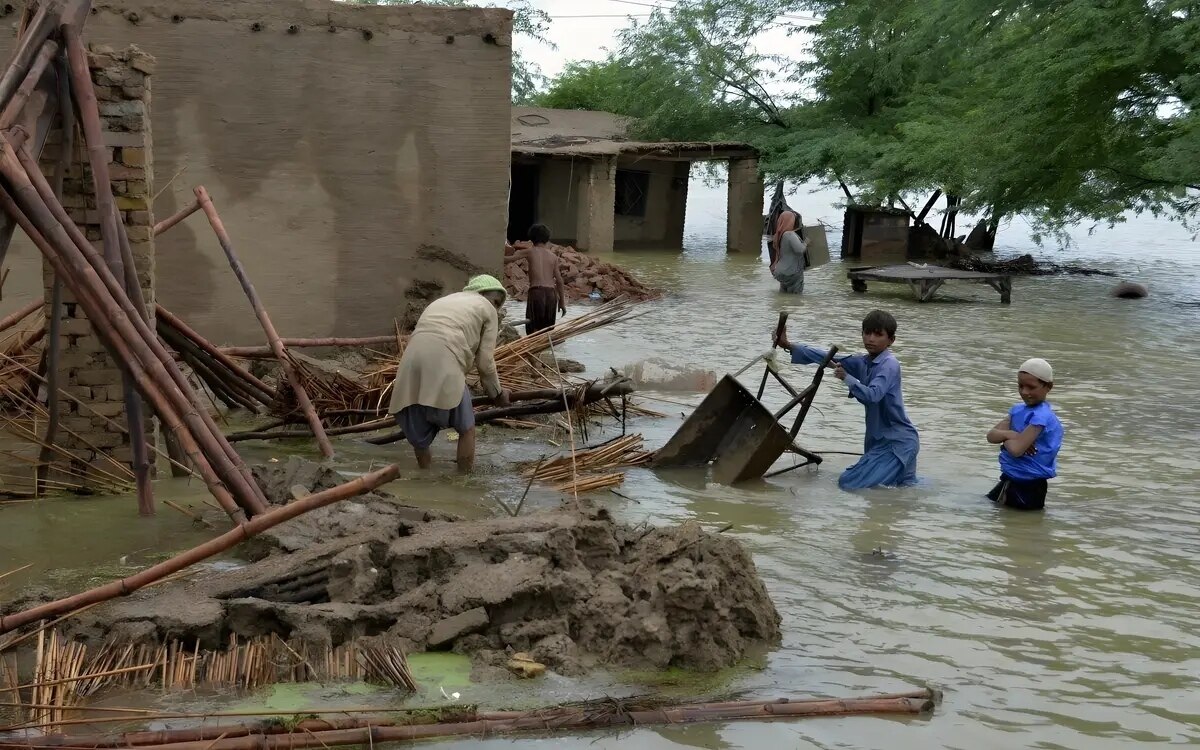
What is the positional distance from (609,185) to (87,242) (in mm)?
21459

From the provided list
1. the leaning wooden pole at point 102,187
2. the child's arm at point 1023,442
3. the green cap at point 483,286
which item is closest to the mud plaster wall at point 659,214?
the green cap at point 483,286

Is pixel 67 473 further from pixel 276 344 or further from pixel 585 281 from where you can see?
pixel 585 281

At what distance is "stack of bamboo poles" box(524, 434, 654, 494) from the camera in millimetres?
7214

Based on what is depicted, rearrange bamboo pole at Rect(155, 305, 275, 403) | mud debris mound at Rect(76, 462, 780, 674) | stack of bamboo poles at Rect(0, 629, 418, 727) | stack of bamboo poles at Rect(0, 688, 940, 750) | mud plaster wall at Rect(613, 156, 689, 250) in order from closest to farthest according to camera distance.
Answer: stack of bamboo poles at Rect(0, 688, 940, 750)
stack of bamboo poles at Rect(0, 629, 418, 727)
mud debris mound at Rect(76, 462, 780, 674)
bamboo pole at Rect(155, 305, 275, 403)
mud plaster wall at Rect(613, 156, 689, 250)

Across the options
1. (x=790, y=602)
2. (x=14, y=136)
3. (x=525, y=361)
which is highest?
(x=14, y=136)

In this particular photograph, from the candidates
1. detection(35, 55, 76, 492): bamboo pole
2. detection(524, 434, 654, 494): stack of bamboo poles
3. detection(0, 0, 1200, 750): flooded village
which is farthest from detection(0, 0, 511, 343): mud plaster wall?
detection(35, 55, 76, 492): bamboo pole

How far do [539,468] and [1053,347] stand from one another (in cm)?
916

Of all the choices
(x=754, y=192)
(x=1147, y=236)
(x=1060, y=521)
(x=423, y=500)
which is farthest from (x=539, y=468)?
(x=1147, y=236)

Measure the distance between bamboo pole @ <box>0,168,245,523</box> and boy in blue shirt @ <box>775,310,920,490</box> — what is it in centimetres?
343

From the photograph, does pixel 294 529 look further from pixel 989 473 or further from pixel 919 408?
pixel 919 408

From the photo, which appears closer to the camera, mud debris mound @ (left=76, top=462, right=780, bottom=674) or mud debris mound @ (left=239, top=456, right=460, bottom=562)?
mud debris mound @ (left=76, top=462, right=780, bottom=674)

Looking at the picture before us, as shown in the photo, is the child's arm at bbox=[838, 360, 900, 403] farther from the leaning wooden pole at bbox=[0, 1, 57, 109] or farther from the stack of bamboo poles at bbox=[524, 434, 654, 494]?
the leaning wooden pole at bbox=[0, 1, 57, 109]

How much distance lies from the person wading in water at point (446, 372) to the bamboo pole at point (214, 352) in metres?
1.13

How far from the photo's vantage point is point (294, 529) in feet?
18.4
